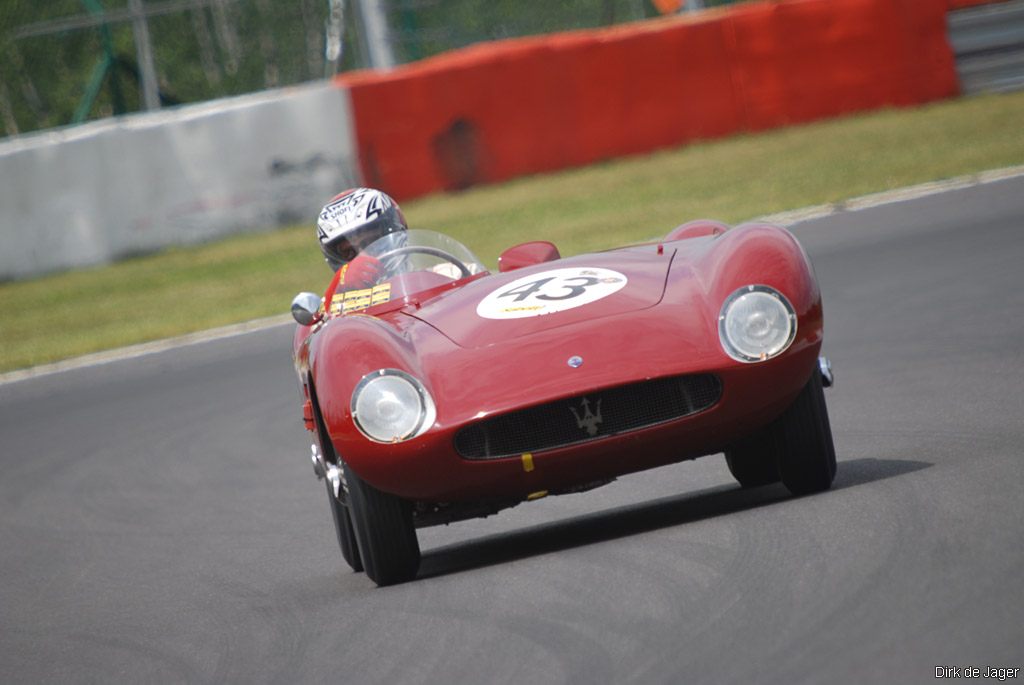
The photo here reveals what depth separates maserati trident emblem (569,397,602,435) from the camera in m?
4.30

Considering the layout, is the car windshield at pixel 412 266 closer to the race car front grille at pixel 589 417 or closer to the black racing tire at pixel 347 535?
the black racing tire at pixel 347 535

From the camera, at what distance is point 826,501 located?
14.5ft

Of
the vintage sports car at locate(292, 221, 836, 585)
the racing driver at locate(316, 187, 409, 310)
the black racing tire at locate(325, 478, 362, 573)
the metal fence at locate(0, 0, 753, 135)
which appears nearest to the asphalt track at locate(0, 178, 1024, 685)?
the black racing tire at locate(325, 478, 362, 573)

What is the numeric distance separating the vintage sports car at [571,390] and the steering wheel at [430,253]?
96cm

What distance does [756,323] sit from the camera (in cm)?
438

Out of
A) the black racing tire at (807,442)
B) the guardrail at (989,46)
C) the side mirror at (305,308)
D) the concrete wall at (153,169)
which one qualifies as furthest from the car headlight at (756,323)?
the concrete wall at (153,169)

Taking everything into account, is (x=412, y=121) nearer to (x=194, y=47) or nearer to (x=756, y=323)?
(x=756, y=323)

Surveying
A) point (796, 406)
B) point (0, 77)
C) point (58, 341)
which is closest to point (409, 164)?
point (58, 341)

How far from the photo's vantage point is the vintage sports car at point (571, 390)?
14.0ft

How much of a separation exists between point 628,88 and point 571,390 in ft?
47.1

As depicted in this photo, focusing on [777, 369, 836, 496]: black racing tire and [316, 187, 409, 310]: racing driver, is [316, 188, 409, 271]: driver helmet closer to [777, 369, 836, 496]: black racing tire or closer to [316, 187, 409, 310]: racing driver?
[316, 187, 409, 310]: racing driver

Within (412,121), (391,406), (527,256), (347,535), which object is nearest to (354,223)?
(527,256)

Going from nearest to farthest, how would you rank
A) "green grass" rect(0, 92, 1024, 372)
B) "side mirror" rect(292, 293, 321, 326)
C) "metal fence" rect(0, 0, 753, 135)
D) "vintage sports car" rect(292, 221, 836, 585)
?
"vintage sports car" rect(292, 221, 836, 585)
"side mirror" rect(292, 293, 321, 326)
"green grass" rect(0, 92, 1024, 372)
"metal fence" rect(0, 0, 753, 135)

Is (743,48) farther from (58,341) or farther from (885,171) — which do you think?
(58,341)
